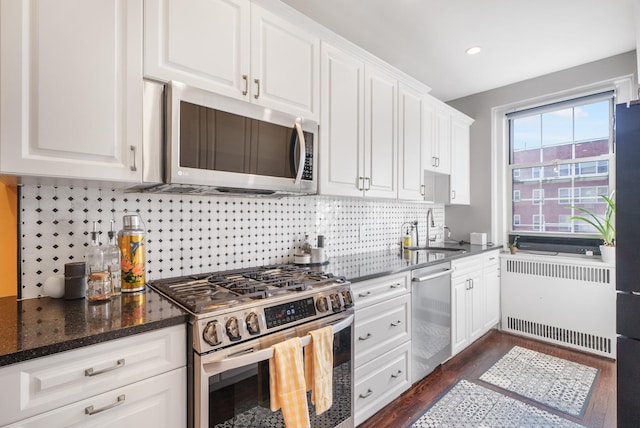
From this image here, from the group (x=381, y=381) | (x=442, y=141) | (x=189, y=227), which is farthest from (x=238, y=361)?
(x=442, y=141)

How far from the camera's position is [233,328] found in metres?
1.19

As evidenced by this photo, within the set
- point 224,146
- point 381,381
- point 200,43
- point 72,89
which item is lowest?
point 381,381

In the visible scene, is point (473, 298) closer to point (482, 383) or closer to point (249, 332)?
point (482, 383)

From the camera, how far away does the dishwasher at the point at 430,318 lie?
2.24m

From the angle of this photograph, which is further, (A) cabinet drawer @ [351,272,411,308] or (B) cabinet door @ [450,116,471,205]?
(B) cabinet door @ [450,116,471,205]

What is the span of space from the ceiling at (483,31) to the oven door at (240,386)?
2.03m

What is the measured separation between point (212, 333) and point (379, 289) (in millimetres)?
1106

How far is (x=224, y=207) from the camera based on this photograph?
1922 millimetres

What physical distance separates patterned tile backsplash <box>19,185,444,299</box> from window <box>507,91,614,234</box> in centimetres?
191

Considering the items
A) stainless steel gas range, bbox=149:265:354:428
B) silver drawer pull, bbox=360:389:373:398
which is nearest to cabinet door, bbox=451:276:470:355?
silver drawer pull, bbox=360:389:373:398

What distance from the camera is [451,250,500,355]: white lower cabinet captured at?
269 cm

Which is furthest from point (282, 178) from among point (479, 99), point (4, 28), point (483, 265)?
point (479, 99)

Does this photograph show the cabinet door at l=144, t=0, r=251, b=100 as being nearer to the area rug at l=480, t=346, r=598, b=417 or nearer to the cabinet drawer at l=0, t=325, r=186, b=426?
the cabinet drawer at l=0, t=325, r=186, b=426

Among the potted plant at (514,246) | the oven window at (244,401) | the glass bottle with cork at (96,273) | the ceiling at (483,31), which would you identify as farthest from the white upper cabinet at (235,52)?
the potted plant at (514,246)
